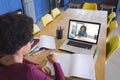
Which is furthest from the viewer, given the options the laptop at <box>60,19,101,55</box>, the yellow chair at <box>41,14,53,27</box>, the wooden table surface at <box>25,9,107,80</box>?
the yellow chair at <box>41,14,53,27</box>

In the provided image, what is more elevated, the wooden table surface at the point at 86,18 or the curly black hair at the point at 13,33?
the curly black hair at the point at 13,33

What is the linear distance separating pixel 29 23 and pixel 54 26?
58.1 inches

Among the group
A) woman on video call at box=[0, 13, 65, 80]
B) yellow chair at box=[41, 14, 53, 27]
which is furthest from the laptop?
yellow chair at box=[41, 14, 53, 27]

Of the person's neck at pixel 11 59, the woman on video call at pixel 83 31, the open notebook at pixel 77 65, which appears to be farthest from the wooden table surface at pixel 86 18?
the person's neck at pixel 11 59

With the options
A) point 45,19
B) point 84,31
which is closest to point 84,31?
point 84,31

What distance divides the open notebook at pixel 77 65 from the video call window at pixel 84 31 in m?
0.27

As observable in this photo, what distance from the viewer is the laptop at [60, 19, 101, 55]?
1.45m

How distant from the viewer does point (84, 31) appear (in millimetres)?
1497

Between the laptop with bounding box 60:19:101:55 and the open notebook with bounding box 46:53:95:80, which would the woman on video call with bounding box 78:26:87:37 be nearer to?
the laptop with bounding box 60:19:101:55

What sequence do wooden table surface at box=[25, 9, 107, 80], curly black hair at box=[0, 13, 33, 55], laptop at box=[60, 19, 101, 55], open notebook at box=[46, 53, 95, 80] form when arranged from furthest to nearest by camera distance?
laptop at box=[60, 19, 101, 55]
wooden table surface at box=[25, 9, 107, 80]
open notebook at box=[46, 53, 95, 80]
curly black hair at box=[0, 13, 33, 55]

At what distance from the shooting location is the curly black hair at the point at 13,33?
70cm

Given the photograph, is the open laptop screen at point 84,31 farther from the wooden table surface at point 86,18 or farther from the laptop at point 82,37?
the wooden table surface at point 86,18

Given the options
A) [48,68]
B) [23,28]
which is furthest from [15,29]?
[48,68]

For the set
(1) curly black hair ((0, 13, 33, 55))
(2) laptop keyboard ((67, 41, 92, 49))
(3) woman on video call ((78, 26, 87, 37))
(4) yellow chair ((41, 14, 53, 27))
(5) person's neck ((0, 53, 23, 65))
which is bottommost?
(2) laptop keyboard ((67, 41, 92, 49))
